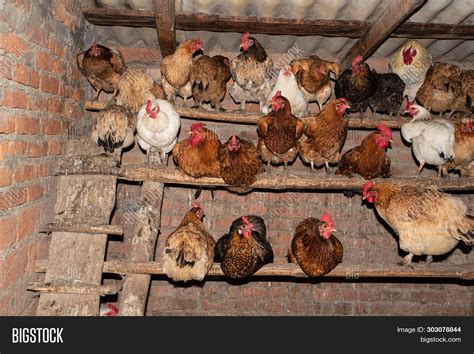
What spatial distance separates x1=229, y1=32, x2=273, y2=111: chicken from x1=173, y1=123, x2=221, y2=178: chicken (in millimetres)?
822

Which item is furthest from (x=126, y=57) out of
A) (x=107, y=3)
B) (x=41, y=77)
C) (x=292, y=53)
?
(x=292, y=53)

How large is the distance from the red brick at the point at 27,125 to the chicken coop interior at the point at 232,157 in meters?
0.03

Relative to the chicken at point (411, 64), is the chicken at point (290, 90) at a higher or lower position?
lower

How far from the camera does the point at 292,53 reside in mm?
3729

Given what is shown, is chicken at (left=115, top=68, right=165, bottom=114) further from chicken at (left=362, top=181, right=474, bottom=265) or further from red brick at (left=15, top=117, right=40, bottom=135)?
chicken at (left=362, top=181, right=474, bottom=265)

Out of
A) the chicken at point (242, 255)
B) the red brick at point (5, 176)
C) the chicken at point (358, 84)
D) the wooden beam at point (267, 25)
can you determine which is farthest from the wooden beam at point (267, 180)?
the wooden beam at point (267, 25)

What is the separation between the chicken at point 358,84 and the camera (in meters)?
3.22

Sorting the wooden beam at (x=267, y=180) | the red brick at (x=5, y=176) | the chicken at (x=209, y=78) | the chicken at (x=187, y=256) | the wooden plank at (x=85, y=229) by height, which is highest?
the chicken at (x=209, y=78)

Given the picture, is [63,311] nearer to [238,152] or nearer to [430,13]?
[238,152]

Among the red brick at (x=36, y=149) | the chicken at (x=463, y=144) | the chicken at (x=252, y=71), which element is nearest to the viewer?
the red brick at (x=36, y=149)

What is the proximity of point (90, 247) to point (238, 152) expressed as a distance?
1.26 meters

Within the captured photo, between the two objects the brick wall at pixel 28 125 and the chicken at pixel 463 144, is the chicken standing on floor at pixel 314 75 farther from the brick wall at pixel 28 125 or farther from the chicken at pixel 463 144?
the brick wall at pixel 28 125

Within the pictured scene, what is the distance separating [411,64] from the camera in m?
3.37

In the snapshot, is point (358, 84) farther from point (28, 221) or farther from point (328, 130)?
point (28, 221)
